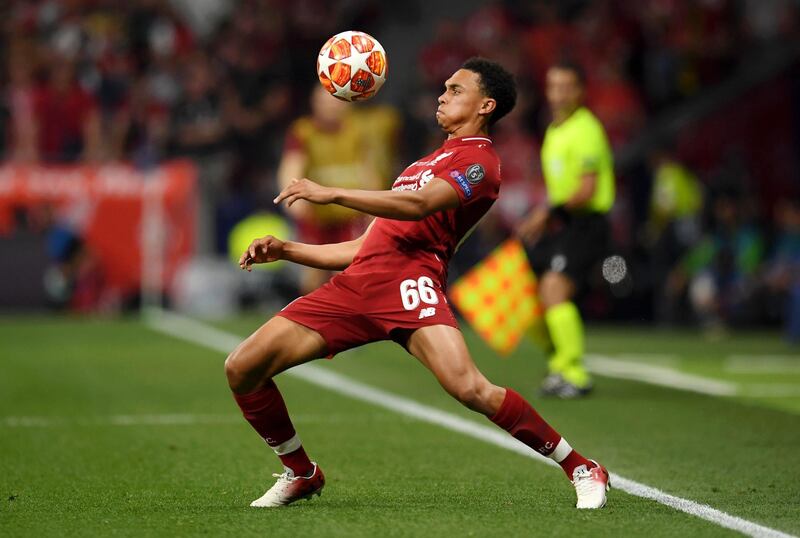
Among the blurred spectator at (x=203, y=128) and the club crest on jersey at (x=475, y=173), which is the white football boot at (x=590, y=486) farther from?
the blurred spectator at (x=203, y=128)

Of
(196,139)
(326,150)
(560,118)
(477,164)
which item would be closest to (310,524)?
(477,164)

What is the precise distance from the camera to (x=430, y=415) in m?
9.80

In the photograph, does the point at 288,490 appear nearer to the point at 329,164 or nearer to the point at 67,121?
the point at 329,164

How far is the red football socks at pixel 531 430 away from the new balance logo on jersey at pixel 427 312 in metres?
0.44

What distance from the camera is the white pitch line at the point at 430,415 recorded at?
19.9ft

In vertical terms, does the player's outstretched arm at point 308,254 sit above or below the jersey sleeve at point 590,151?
below

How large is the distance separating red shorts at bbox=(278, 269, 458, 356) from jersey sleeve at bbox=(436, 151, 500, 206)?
16.0 inches

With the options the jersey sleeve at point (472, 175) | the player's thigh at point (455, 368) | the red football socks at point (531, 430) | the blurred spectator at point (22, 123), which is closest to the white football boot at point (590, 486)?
the red football socks at point (531, 430)

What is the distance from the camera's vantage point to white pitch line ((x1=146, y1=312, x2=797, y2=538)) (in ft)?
19.9

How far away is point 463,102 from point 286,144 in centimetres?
1071

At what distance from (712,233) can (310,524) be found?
1429cm

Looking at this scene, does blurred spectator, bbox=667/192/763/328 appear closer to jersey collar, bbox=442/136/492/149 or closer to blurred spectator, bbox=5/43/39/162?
blurred spectator, bbox=5/43/39/162

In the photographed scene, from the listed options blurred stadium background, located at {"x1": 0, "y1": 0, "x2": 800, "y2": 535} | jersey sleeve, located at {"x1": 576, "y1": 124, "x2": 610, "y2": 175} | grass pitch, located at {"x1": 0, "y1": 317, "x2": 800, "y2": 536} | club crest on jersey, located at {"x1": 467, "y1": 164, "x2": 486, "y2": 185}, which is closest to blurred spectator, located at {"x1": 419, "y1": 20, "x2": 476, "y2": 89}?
blurred stadium background, located at {"x1": 0, "y1": 0, "x2": 800, "y2": 535}

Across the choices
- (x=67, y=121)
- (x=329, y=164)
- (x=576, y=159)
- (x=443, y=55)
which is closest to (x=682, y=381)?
(x=576, y=159)
